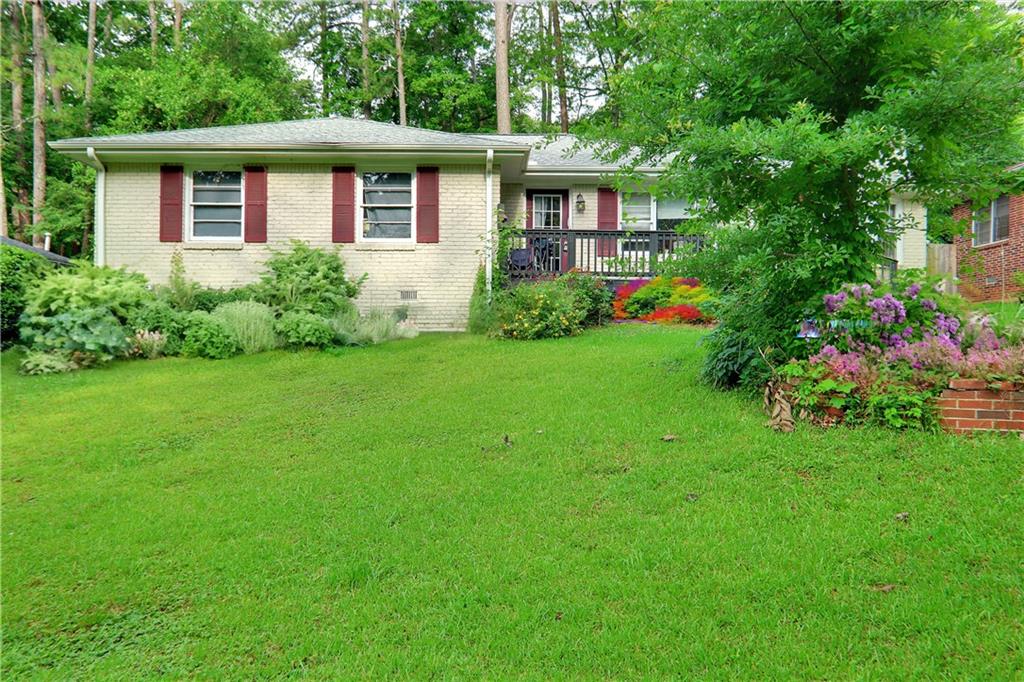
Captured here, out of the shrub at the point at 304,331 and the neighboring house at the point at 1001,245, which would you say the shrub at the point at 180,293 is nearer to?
the shrub at the point at 304,331

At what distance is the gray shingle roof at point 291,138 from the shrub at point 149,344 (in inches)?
167

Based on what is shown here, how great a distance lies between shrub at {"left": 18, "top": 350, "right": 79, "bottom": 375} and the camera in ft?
26.2

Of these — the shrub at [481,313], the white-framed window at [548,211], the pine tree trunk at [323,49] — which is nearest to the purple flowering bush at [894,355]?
the shrub at [481,313]

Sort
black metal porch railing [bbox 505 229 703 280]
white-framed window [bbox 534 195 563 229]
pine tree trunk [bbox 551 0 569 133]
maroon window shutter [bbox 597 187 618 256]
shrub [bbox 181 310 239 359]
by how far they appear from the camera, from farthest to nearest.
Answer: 1. pine tree trunk [bbox 551 0 569 133]
2. white-framed window [bbox 534 195 563 229]
3. maroon window shutter [bbox 597 187 618 256]
4. black metal porch railing [bbox 505 229 703 280]
5. shrub [bbox 181 310 239 359]

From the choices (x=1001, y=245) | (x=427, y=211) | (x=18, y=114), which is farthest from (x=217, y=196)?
(x=1001, y=245)

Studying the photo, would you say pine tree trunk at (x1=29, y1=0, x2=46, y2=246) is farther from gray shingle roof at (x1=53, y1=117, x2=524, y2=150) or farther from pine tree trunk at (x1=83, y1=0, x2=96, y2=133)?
gray shingle roof at (x1=53, y1=117, x2=524, y2=150)

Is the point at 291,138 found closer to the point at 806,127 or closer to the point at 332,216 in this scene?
the point at 332,216

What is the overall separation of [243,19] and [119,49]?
19.6 feet

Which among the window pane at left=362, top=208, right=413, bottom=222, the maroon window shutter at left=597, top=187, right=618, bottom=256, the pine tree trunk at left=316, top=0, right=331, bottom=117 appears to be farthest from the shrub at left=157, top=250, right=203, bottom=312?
the pine tree trunk at left=316, top=0, right=331, bottom=117

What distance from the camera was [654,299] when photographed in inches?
452

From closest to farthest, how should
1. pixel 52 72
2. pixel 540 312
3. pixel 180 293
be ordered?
pixel 540 312
pixel 180 293
pixel 52 72

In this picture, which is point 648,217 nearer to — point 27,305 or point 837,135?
point 837,135

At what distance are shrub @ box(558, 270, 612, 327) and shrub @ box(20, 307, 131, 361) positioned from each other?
671 cm

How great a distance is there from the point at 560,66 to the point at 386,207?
15718 mm
